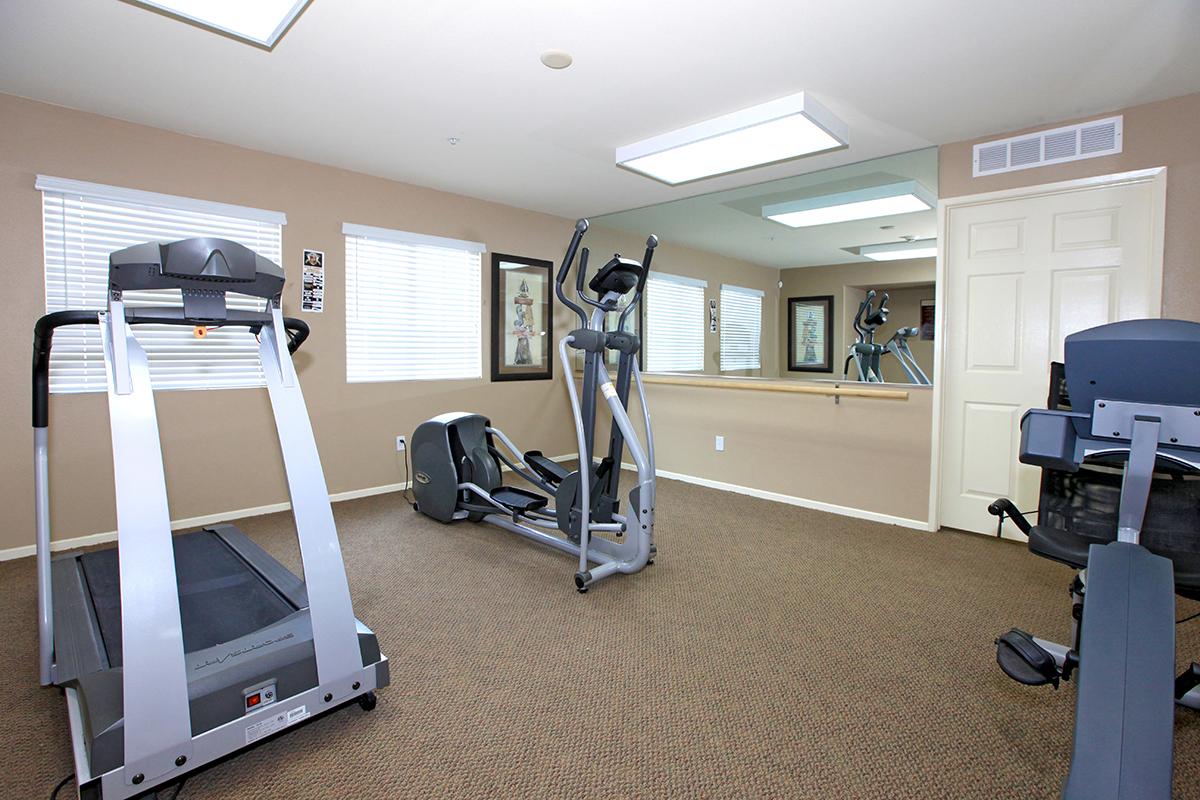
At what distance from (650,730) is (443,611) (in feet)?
3.80

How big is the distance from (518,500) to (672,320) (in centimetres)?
241

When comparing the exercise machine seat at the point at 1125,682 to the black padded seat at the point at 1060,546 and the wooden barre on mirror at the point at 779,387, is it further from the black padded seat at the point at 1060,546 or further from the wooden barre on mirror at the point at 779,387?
the wooden barre on mirror at the point at 779,387

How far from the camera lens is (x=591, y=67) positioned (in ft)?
8.59

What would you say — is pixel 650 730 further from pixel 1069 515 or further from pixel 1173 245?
pixel 1173 245

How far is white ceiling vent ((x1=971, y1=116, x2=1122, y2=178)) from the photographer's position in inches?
119

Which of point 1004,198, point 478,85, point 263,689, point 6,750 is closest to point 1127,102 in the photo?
point 1004,198

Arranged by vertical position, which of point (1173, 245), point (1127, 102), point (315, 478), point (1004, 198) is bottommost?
point (315, 478)

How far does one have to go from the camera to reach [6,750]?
1654 mm

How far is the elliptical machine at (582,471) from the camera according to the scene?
2814 mm

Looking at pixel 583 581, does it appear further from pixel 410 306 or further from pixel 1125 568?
pixel 410 306

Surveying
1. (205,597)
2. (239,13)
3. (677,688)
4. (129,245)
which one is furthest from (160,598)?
(129,245)

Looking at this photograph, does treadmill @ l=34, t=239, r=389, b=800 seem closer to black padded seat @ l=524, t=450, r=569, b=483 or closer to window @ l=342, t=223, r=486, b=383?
black padded seat @ l=524, t=450, r=569, b=483

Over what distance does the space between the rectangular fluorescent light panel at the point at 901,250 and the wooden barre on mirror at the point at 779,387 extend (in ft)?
2.81

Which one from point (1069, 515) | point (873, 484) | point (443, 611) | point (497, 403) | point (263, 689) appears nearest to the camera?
point (263, 689)
